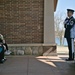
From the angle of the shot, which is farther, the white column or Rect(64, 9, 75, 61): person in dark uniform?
the white column

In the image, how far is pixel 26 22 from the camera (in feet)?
26.7

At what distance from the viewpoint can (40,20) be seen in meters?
8.16

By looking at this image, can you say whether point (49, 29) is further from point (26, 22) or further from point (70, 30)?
point (70, 30)

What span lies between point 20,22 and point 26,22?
221 millimetres

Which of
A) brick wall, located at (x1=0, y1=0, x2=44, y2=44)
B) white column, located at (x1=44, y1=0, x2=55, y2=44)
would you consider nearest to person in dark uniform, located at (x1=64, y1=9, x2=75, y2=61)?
white column, located at (x1=44, y1=0, x2=55, y2=44)

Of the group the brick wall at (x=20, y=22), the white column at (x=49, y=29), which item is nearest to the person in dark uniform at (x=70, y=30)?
the white column at (x=49, y=29)

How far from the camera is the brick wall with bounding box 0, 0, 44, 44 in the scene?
8109 mm

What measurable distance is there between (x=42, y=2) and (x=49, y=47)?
5.60ft

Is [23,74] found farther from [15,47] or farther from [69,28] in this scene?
[15,47]

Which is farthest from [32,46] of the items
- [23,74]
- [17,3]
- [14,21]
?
[23,74]

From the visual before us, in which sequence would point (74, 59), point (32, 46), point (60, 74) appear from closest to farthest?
point (60, 74)
point (74, 59)
point (32, 46)

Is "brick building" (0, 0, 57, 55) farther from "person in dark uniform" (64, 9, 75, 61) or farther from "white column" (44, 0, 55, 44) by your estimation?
"person in dark uniform" (64, 9, 75, 61)

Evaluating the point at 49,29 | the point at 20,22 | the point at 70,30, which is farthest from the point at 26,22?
the point at 70,30

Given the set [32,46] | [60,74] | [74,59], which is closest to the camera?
[60,74]
